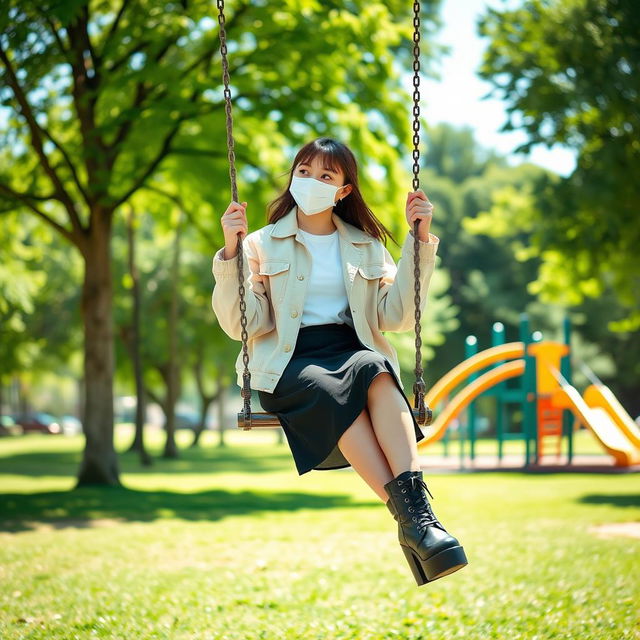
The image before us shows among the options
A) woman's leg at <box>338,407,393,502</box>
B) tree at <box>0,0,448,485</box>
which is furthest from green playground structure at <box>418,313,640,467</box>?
woman's leg at <box>338,407,393,502</box>

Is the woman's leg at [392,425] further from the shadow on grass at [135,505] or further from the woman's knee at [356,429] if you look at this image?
the shadow on grass at [135,505]

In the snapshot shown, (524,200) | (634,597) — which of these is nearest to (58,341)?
(524,200)

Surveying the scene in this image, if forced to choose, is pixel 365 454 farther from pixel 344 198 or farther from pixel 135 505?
pixel 135 505

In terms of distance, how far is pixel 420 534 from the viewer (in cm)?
353

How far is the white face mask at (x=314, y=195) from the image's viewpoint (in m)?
4.20

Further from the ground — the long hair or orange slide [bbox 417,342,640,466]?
the long hair

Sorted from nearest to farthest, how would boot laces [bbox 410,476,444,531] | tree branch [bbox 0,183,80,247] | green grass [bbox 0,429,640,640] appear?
boot laces [bbox 410,476,444,531]
green grass [bbox 0,429,640,640]
tree branch [bbox 0,183,80,247]

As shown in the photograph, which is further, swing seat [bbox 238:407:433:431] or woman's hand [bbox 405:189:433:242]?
woman's hand [bbox 405:189:433:242]

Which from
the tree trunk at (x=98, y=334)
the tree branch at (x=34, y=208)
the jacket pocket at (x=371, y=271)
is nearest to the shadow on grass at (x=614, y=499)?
the tree trunk at (x=98, y=334)

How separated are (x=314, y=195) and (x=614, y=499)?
10.2 meters

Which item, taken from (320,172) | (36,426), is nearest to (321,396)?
(320,172)

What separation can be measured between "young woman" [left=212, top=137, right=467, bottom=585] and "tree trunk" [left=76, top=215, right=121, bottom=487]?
9.88m

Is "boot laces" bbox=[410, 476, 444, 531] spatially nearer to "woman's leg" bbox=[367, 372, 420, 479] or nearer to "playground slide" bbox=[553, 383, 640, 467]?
"woman's leg" bbox=[367, 372, 420, 479]

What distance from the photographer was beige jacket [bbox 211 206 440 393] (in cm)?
400
